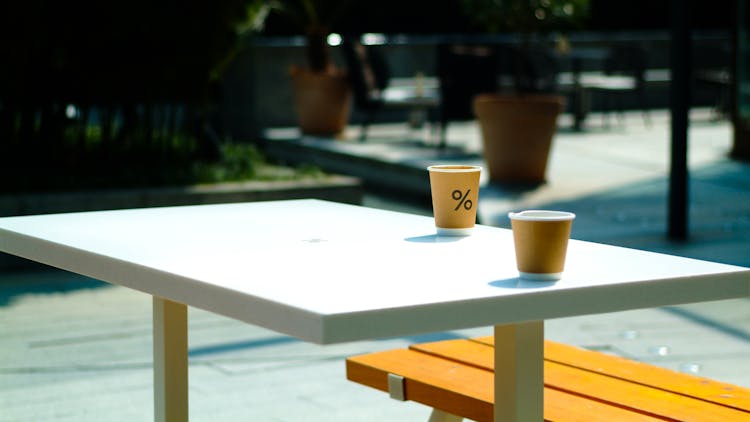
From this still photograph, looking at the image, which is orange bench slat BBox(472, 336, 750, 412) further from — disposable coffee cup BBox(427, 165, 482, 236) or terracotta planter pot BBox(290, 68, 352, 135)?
terracotta planter pot BBox(290, 68, 352, 135)

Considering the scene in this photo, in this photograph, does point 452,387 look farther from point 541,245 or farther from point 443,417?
point 541,245

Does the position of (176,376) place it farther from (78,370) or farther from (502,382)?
(78,370)

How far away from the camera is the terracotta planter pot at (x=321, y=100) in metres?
14.3

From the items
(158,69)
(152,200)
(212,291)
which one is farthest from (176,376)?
(158,69)

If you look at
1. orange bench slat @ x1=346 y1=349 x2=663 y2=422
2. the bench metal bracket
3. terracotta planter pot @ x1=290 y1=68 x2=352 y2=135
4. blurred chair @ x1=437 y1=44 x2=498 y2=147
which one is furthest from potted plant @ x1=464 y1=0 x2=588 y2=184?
the bench metal bracket

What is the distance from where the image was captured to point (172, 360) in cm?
300

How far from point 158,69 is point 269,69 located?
6.70 meters

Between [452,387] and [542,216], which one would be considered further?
[452,387]

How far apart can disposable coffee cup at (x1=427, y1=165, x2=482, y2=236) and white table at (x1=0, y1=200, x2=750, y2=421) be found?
40 millimetres

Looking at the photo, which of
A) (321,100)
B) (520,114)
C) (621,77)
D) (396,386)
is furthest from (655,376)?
(621,77)

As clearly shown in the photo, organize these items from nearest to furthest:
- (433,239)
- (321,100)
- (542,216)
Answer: (542,216) → (433,239) → (321,100)

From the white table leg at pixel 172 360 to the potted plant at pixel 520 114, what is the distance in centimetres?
699

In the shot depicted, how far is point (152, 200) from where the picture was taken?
26.9 feet

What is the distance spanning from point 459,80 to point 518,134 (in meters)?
2.89
